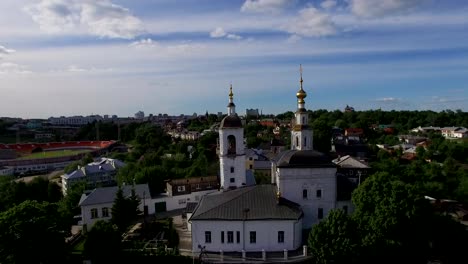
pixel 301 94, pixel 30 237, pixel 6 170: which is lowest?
pixel 6 170

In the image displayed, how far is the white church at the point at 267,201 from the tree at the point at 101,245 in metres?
5.25

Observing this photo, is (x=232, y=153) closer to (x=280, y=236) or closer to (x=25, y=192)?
(x=280, y=236)

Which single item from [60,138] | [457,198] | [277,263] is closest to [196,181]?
[277,263]

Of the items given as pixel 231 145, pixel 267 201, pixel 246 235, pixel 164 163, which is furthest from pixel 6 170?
pixel 267 201

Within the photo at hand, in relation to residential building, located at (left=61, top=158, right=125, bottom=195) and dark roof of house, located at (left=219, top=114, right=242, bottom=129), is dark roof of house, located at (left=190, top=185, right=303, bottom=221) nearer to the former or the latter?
dark roof of house, located at (left=219, top=114, right=242, bottom=129)

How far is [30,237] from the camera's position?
20141mm

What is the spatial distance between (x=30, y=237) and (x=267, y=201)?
49.2 ft

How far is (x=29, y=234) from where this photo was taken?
2020cm

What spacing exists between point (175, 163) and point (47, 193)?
17936 mm

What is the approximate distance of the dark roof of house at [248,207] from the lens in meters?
24.2

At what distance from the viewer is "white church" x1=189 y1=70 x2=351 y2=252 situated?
2428 cm

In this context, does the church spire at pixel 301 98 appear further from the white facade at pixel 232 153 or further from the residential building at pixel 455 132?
the residential building at pixel 455 132

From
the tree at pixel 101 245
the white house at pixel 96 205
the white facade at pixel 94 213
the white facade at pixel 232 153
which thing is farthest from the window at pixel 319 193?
the white facade at pixel 94 213

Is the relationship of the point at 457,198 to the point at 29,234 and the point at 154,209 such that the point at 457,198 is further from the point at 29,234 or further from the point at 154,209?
the point at 29,234
